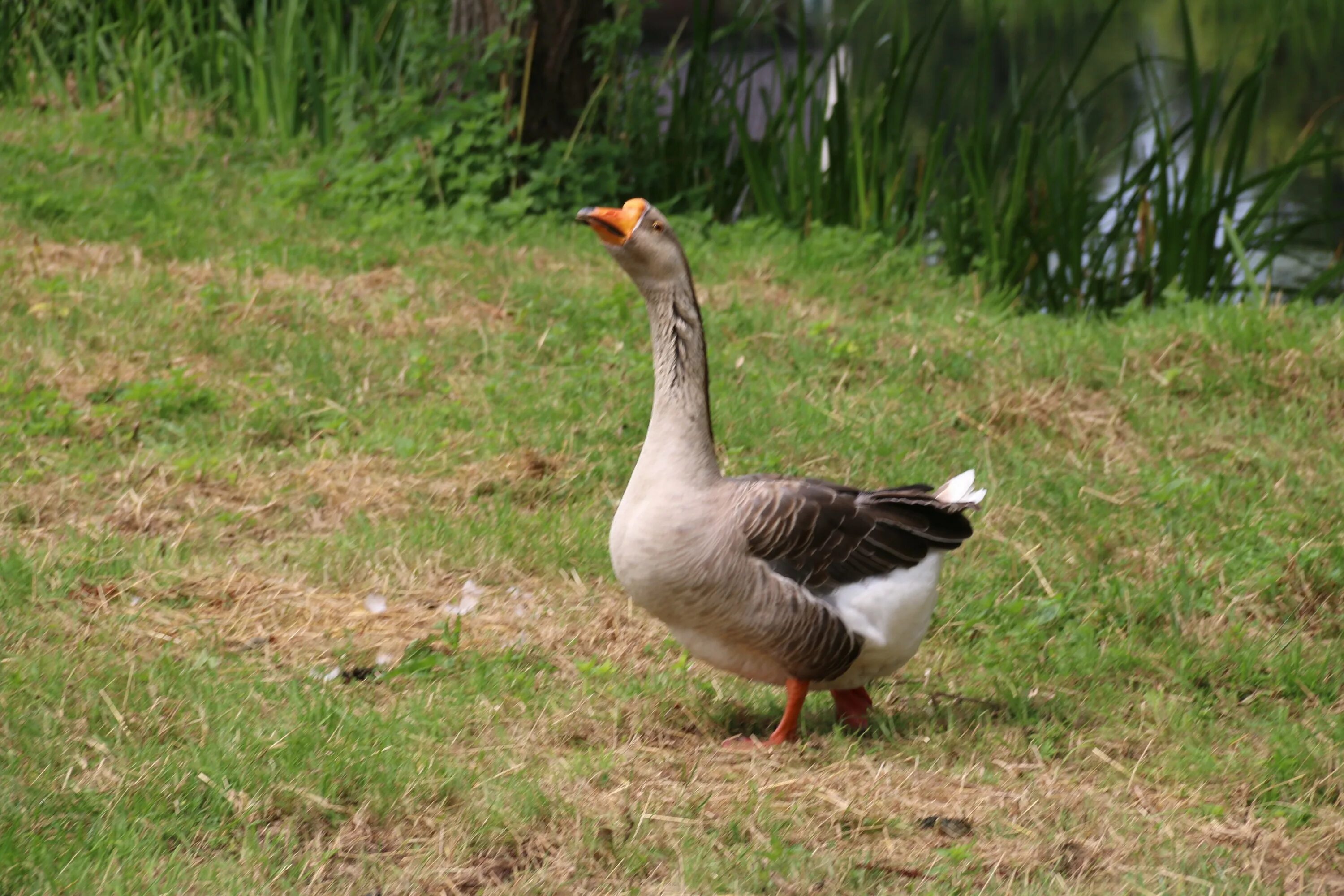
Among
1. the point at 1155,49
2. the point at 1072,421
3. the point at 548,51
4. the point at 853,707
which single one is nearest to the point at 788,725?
the point at 853,707

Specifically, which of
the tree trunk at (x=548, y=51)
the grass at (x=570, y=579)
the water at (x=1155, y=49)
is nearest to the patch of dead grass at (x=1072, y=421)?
the grass at (x=570, y=579)

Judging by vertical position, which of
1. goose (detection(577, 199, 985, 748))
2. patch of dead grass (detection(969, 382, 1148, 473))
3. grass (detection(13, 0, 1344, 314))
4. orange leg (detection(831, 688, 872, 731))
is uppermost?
grass (detection(13, 0, 1344, 314))

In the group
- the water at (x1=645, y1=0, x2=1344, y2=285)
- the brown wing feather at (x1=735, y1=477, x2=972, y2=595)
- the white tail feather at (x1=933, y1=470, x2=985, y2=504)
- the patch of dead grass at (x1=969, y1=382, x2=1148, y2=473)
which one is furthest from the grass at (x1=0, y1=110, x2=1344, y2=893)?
the water at (x1=645, y1=0, x2=1344, y2=285)

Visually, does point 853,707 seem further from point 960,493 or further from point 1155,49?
point 1155,49

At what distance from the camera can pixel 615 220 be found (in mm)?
3352

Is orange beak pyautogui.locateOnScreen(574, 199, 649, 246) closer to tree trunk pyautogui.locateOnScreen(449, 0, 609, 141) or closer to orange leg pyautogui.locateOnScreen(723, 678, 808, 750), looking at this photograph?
orange leg pyautogui.locateOnScreen(723, 678, 808, 750)

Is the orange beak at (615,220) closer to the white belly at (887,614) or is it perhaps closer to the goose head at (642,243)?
the goose head at (642,243)

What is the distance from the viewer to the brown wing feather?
3475mm

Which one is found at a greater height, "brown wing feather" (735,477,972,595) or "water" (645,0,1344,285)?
"water" (645,0,1344,285)

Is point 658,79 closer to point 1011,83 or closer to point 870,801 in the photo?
point 1011,83

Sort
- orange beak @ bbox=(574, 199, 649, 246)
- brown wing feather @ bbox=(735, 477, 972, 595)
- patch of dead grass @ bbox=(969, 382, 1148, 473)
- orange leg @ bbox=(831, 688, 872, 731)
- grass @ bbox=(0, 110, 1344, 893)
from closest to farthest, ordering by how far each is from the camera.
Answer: grass @ bbox=(0, 110, 1344, 893)
orange beak @ bbox=(574, 199, 649, 246)
brown wing feather @ bbox=(735, 477, 972, 595)
orange leg @ bbox=(831, 688, 872, 731)
patch of dead grass @ bbox=(969, 382, 1148, 473)

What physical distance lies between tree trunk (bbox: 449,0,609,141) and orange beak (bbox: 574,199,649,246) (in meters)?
5.48

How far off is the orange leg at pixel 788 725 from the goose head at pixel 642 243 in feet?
3.41

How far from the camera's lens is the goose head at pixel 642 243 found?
3.35 metres
